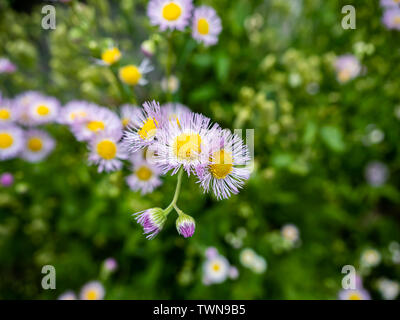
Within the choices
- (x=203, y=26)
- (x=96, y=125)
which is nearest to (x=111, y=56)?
(x=96, y=125)

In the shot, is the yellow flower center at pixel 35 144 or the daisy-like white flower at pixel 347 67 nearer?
the yellow flower center at pixel 35 144

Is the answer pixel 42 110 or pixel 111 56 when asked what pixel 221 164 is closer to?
pixel 111 56

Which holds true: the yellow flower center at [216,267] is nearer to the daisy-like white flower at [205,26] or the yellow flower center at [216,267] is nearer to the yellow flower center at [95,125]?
the yellow flower center at [95,125]

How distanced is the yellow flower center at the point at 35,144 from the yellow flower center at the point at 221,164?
0.89 metres

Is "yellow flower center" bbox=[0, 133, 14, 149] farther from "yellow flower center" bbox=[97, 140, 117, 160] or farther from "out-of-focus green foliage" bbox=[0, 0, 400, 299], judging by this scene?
"yellow flower center" bbox=[97, 140, 117, 160]

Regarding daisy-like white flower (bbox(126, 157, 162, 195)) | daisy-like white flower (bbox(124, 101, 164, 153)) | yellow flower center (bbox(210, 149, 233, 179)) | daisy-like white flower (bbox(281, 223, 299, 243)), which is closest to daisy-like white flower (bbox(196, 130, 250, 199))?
yellow flower center (bbox(210, 149, 233, 179))

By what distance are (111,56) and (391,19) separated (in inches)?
40.7

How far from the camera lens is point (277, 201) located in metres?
1.18

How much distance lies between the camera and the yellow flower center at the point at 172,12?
2.41 feet

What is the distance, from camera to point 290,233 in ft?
3.91

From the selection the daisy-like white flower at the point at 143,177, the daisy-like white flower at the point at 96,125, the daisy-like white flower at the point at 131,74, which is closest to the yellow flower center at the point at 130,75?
the daisy-like white flower at the point at 131,74

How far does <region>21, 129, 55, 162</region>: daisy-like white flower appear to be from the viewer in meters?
1.07

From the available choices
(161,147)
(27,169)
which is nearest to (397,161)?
(161,147)
